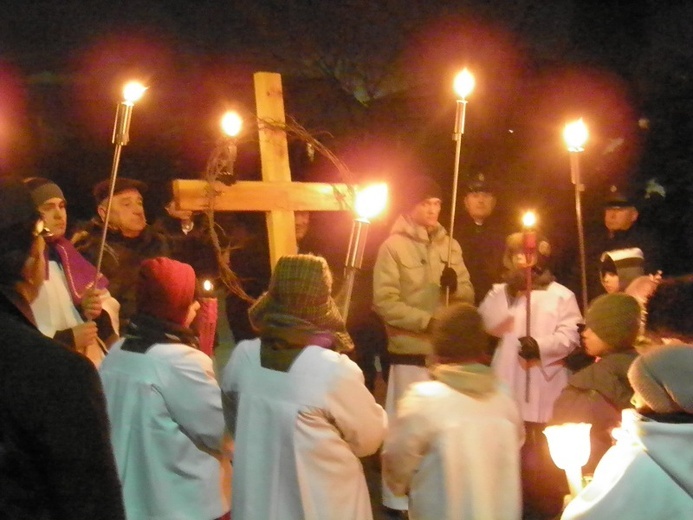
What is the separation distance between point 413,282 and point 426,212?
0.51 metres

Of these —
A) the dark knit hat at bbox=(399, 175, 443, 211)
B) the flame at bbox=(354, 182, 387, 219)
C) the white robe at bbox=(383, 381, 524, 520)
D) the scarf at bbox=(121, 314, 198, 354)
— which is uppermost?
the dark knit hat at bbox=(399, 175, 443, 211)

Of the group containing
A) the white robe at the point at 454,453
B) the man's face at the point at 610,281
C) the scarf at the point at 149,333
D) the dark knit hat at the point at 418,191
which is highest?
the dark knit hat at the point at 418,191

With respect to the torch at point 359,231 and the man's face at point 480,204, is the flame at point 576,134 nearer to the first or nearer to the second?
the man's face at point 480,204

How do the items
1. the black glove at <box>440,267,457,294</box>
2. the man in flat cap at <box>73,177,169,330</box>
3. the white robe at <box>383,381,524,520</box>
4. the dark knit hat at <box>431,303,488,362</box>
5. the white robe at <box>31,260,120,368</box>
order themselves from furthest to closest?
the black glove at <box>440,267,457,294</box> → the man in flat cap at <box>73,177,169,330</box> → the white robe at <box>31,260,120,368</box> → the dark knit hat at <box>431,303,488,362</box> → the white robe at <box>383,381,524,520</box>

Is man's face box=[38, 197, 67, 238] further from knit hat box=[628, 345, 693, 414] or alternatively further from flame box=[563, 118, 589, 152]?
knit hat box=[628, 345, 693, 414]

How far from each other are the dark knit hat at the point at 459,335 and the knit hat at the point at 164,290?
1112mm

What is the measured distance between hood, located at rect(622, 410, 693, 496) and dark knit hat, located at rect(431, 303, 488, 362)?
2.64 feet

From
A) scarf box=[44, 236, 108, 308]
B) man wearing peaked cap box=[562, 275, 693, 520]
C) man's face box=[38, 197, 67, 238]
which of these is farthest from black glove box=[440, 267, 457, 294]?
man wearing peaked cap box=[562, 275, 693, 520]

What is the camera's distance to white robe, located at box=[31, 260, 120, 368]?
4.45 meters

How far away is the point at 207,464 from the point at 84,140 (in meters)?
8.75

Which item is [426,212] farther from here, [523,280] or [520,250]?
[523,280]

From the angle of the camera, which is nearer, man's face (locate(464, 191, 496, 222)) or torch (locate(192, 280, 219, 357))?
torch (locate(192, 280, 219, 357))

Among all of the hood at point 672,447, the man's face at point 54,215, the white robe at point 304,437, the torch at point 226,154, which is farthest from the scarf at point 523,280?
the hood at point 672,447

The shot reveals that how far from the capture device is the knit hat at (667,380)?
2521mm
